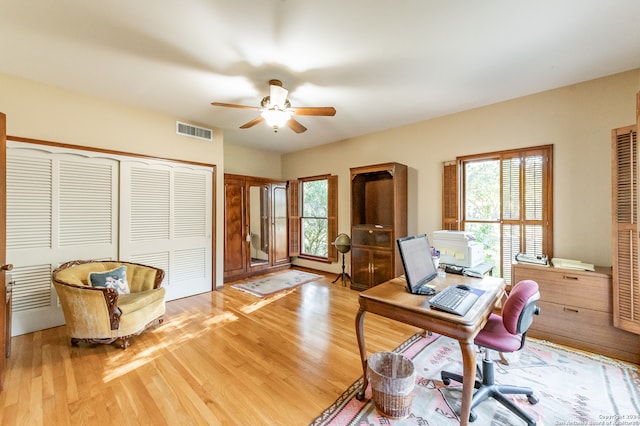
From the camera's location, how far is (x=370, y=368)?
69.0 inches

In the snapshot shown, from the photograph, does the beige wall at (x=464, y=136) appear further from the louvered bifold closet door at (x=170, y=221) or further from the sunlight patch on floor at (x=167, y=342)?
the sunlight patch on floor at (x=167, y=342)

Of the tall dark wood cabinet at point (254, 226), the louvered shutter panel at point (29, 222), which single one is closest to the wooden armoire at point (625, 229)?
the tall dark wood cabinet at point (254, 226)

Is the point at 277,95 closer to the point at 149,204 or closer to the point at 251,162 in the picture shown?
the point at 149,204

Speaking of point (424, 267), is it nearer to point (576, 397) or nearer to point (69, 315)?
point (576, 397)

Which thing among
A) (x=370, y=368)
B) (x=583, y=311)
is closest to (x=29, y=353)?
(x=370, y=368)

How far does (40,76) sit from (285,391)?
4.10 meters

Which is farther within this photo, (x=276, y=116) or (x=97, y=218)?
(x=97, y=218)

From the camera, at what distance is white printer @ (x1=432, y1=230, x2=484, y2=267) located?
2.62 metres

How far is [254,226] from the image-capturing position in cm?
535

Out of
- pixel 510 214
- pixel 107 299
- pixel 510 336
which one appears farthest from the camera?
pixel 510 214

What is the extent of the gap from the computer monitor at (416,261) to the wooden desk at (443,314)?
0.09 m

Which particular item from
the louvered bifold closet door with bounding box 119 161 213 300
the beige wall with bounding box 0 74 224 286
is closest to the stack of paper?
the louvered bifold closet door with bounding box 119 161 213 300

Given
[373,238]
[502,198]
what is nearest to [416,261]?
[502,198]

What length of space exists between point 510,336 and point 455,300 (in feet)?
1.76
